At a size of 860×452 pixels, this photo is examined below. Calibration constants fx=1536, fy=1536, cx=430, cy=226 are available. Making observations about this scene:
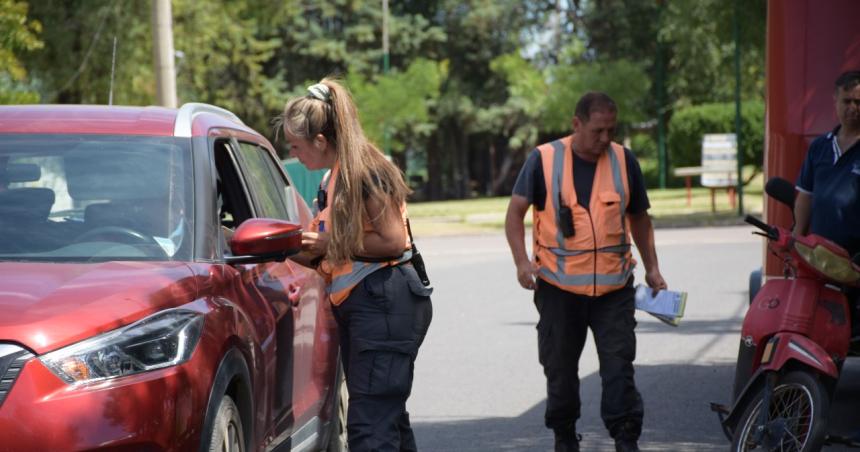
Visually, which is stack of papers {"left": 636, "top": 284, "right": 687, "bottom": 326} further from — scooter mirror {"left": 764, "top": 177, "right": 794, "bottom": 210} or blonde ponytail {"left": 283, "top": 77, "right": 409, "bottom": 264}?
blonde ponytail {"left": 283, "top": 77, "right": 409, "bottom": 264}

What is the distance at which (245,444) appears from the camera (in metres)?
5.34

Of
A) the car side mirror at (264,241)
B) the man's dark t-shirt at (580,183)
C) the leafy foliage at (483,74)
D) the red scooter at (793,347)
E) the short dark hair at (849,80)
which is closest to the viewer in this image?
the car side mirror at (264,241)

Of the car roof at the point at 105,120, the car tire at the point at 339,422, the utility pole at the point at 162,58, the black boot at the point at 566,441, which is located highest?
the utility pole at the point at 162,58

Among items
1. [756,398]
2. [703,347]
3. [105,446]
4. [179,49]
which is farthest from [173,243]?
[179,49]

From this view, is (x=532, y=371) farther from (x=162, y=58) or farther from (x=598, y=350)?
(x=162, y=58)

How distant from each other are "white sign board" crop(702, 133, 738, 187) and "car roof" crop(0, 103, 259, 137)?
28.3 m

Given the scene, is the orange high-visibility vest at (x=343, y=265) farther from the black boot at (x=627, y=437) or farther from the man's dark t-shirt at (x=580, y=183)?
the black boot at (x=627, y=437)

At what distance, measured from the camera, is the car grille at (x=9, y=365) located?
4.29 meters

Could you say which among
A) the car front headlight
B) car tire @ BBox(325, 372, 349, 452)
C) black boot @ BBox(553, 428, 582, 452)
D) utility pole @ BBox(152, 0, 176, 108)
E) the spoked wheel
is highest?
utility pole @ BBox(152, 0, 176, 108)

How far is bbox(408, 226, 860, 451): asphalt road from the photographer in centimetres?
844

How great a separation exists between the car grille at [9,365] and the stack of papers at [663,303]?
3.81 m

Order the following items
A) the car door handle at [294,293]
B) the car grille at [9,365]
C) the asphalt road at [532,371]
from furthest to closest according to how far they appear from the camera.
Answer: the asphalt road at [532,371]
the car door handle at [294,293]
the car grille at [9,365]

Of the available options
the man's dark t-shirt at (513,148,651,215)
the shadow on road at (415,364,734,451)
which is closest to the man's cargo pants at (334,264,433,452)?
the man's dark t-shirt at (513,148,651,215)

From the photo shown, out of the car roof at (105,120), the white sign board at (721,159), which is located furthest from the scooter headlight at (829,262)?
the white sign board at (721,159)
